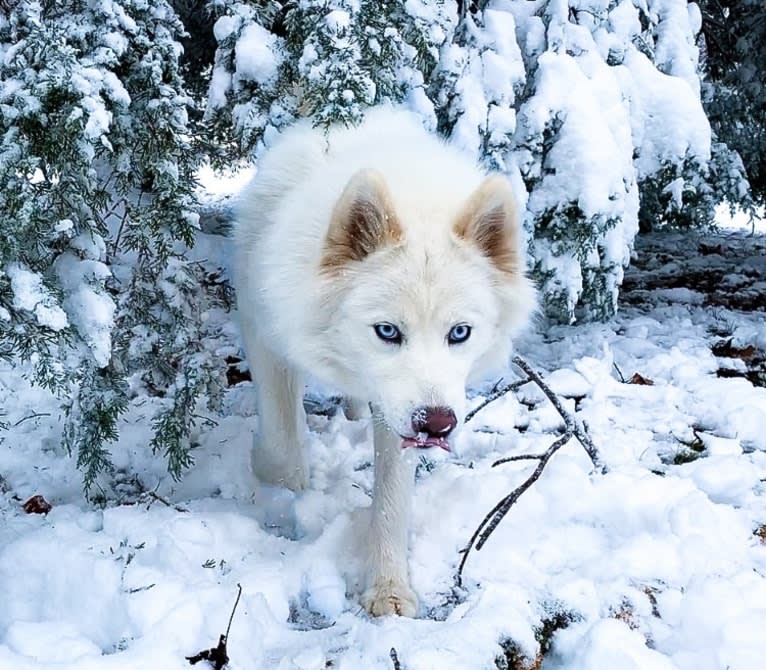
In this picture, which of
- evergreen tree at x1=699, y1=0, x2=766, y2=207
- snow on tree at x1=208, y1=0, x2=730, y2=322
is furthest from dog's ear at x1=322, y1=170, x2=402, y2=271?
evergreen tree at x1=699, y1=0, x2=766, y2=207

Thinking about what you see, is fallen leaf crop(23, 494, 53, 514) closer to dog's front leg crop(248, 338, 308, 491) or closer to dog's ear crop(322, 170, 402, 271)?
dog's front leg crop(248, 338, 308, 491)

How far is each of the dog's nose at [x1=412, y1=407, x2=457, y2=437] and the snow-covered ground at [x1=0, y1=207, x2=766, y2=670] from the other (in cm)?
59

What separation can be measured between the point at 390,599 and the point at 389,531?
0.26 meters

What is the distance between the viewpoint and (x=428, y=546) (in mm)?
2881

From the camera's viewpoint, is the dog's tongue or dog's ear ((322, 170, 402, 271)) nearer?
the dog's tongue

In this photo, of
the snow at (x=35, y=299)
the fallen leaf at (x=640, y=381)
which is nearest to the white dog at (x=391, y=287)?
the snow at (x=35, y=299)

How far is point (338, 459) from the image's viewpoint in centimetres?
376

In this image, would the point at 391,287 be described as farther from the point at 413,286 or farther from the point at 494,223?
the point at 494,223

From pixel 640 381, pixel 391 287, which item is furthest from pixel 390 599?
pixel 640 381

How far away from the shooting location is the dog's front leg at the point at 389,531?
256 centimetres

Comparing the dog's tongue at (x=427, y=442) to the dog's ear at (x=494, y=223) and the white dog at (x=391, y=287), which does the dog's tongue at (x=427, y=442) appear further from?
the dog's ear at (x=494, y=223)

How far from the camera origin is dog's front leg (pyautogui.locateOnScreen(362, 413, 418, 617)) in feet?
8.39

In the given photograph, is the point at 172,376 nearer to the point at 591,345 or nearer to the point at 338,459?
the point at 338,459

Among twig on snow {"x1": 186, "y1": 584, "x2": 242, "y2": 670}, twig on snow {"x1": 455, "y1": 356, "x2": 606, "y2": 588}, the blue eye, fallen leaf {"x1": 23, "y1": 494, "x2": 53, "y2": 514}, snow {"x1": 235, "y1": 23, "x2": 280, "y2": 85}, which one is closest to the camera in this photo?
twig on snow {"x1": 186, "y1": 584, "x2": 242, "y2": 670}
